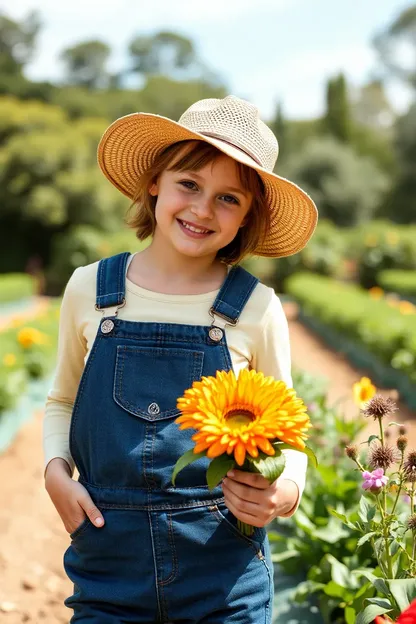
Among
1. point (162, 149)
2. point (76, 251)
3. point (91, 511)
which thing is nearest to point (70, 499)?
point (91, 511)

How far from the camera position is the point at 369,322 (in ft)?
26.7

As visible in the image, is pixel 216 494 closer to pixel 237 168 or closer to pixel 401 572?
pixel 401 572

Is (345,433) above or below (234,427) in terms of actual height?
below

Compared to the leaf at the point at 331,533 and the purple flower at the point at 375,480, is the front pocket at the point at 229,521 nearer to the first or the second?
the purple flower at the point at 375,480

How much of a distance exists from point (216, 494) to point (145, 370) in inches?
11.5

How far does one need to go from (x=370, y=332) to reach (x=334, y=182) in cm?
1803

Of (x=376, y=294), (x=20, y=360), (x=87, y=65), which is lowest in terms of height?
(x=20, y=360)

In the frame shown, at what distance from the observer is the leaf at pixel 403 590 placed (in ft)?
4.47

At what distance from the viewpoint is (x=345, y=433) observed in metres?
3.08

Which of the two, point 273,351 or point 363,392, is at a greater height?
point 273,351

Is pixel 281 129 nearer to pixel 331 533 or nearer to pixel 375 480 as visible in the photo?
pixel 331 533

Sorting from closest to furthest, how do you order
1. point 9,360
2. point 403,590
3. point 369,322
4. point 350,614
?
point 403,590 → point 350,614 → point 9,360 → point 369,322

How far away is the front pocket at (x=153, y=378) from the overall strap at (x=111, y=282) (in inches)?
5.0

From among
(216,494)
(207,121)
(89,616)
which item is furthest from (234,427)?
(207,121)
